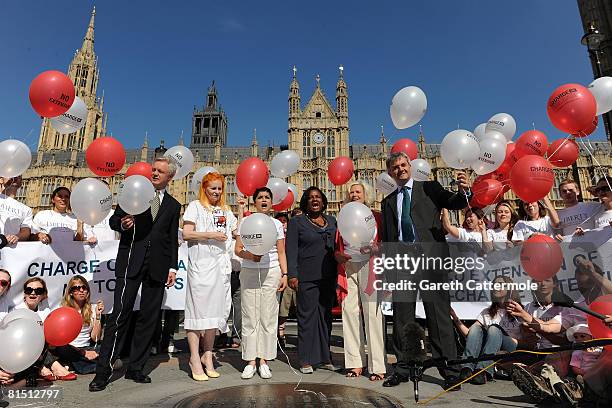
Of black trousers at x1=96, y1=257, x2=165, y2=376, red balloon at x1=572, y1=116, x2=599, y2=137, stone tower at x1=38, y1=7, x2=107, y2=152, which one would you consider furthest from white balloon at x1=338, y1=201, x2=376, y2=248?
stone tower at x1=38, y1=7, x2=107, y2=152

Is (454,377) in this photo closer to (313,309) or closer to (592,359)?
(592,359)

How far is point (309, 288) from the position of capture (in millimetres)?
4363

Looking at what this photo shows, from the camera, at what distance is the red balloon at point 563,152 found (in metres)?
5.56

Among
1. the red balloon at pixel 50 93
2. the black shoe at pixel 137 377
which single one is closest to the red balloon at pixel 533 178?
the black shoe at pixel 137 377

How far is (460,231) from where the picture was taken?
502 centimetres

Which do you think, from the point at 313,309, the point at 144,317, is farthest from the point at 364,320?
the point at 144,317

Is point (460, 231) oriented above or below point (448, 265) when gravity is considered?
above

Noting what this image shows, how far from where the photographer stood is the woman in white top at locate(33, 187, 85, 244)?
5.12 metres

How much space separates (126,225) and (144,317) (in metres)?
1.06

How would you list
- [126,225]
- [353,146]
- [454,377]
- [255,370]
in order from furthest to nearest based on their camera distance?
[353,146], [255,370], [126,225], [454,377]

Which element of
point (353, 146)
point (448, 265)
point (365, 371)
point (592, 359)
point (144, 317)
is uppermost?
point (353, 146)

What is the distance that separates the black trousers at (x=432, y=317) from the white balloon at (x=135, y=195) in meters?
2.87

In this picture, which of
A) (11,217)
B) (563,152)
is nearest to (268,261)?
(11,217)

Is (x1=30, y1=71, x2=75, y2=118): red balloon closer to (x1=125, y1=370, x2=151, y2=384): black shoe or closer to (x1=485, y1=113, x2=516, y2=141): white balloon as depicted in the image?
(x1=125, y1=370, x2=151, y2=384): black shoe
